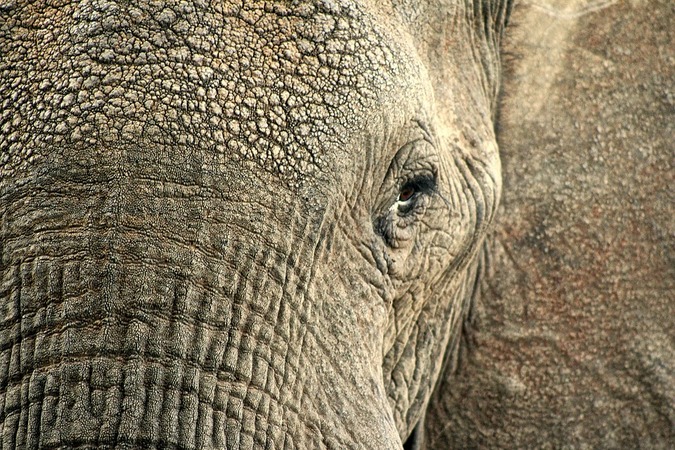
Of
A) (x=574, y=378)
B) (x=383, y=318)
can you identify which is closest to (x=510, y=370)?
(x=574, y=378)

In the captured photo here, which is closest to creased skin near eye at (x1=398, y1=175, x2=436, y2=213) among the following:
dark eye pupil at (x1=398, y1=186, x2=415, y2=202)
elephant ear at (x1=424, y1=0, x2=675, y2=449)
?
dark eye pupil at (x1=398, y1=186, x2=415, y2=202)

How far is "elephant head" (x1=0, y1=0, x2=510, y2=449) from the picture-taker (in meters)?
1.67

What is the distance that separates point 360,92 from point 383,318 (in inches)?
14.9

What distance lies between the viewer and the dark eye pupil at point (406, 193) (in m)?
2.09

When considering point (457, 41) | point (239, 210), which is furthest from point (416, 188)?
point (239, 210)

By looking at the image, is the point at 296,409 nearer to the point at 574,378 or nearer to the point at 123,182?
the point at 123,182

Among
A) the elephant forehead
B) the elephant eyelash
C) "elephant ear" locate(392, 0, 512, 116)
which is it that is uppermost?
the elephant forehead

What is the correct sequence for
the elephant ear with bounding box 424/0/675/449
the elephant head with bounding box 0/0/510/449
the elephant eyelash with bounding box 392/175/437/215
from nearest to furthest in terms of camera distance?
the elephant head with bounding box 0/0/510/449, the elephant eyelash with bounding box 392/175/437/215, the elephant ear with bounding box 424/0/675/449

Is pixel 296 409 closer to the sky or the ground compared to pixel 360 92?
closer to the ground

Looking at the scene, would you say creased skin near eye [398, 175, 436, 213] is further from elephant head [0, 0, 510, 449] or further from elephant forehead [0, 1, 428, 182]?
elephant forehead [0, 1, 428, 182]

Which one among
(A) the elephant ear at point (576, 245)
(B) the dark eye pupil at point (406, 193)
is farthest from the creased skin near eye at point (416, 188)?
(A) the elephant ear at point (576, 245)

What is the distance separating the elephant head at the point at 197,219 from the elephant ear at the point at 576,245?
53 centimetres

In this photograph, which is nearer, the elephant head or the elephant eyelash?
the elephant head

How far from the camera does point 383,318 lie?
203 centimetres
